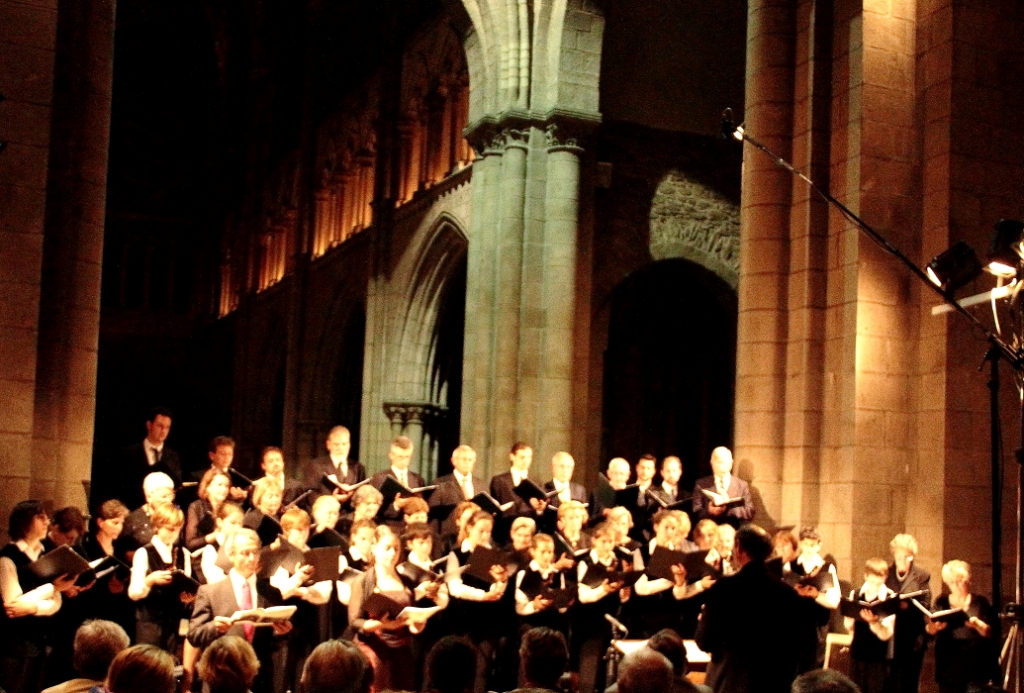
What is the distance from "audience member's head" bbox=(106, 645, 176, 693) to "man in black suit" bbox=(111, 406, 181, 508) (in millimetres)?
5913

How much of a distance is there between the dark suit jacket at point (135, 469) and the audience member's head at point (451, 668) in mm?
5579

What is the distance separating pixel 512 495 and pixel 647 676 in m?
6.12

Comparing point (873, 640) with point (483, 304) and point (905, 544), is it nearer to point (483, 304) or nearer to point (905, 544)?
point (905, 544)

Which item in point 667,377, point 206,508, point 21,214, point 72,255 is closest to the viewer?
point 21,214

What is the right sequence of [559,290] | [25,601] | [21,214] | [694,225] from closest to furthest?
1. [25,601]
2. [21,214]
3. [559,290]
4. [694,225]

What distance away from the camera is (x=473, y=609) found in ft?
28.5

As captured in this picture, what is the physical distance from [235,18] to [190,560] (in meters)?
24.0

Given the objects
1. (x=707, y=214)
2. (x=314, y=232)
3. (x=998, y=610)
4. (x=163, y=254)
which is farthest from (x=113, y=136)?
(x=998, y=610)

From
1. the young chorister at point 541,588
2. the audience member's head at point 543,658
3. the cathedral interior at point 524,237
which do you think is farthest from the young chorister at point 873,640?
the audience member's head at point 543,658

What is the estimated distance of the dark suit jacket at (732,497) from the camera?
33.2 ft

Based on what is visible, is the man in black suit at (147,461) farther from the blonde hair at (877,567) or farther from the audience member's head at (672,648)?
the audience member's head at (672,648)

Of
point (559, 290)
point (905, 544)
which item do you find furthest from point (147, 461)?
point (559, 290)

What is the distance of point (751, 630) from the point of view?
231 inches

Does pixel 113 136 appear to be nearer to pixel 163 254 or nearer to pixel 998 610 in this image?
A: pixel 163 254
